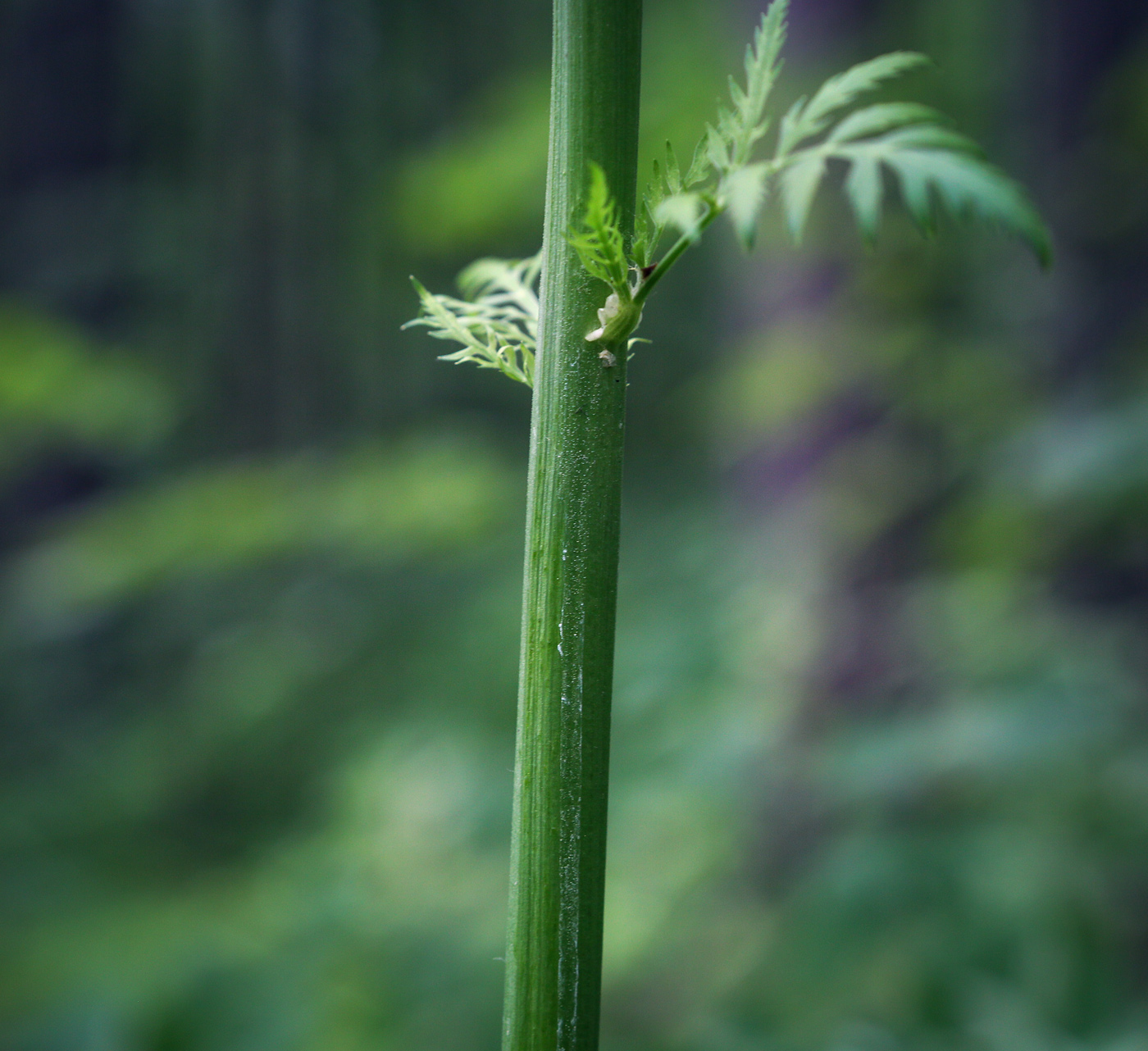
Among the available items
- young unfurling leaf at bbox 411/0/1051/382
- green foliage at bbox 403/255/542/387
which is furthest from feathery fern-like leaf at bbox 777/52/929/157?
green foliage at bbox 403/255/542/387

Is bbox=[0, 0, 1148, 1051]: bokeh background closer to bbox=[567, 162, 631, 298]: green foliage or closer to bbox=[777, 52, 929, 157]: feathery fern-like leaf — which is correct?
bbox=[777, 52, 929, 157]: feathery fern-like leaf

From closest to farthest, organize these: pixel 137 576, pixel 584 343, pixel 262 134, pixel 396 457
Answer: pixel 584 343
pixel 137 576
pixel 396 457
pixel 262 134

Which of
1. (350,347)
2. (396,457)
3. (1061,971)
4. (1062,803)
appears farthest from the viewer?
(350,347)

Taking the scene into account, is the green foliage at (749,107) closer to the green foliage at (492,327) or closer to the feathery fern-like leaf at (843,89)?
the feathery fern-like leaf at (843,89)

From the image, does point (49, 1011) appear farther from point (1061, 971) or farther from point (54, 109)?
point (54, 109)

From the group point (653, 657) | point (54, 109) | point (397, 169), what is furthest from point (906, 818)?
point (54, 109)
